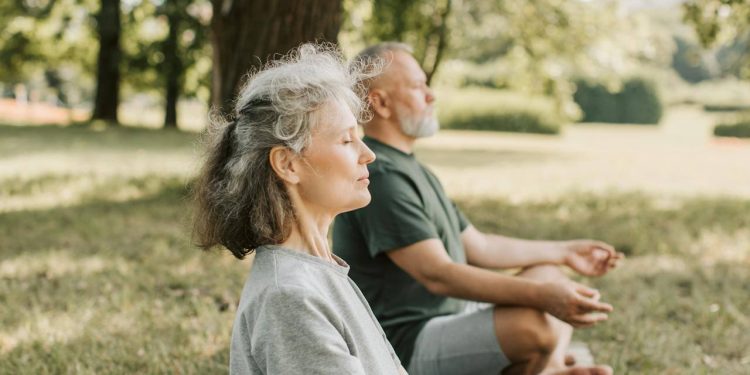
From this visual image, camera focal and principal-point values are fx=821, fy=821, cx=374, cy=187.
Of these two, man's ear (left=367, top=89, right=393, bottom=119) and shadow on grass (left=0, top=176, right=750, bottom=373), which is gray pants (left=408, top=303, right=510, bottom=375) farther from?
shadow on grass (left=0, top=176, right=750, bottom=373)

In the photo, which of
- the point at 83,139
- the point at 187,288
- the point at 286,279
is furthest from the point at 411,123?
the point at 83,139

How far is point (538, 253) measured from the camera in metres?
3.56

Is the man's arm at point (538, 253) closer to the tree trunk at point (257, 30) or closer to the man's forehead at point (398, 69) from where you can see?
the man's forehead at point (398, 69)

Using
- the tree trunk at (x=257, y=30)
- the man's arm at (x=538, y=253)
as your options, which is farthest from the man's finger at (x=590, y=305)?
the tree trunk at (x=257, y=30)

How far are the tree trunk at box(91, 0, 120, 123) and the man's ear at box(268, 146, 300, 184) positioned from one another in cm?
1899

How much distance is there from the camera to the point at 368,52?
322 centimetres

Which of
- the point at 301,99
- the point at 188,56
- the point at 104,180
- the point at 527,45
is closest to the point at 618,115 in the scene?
the point at 527,45

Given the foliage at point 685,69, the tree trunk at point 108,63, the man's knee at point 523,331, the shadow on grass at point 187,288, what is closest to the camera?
the man's knee at point 523,331

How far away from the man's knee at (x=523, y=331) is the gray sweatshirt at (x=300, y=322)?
106 cm

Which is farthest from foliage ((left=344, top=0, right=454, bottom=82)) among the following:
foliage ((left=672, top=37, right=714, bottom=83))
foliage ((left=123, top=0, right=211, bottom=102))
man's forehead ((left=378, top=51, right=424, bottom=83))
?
foliage ((left=672, top=37, right=714, bottom=83))

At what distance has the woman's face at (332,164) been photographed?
5.94 ft

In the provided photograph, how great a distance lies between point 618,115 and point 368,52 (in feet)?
127

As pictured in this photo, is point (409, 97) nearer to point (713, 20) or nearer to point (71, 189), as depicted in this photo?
point (713, 20)

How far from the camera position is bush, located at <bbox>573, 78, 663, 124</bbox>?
129 ft
